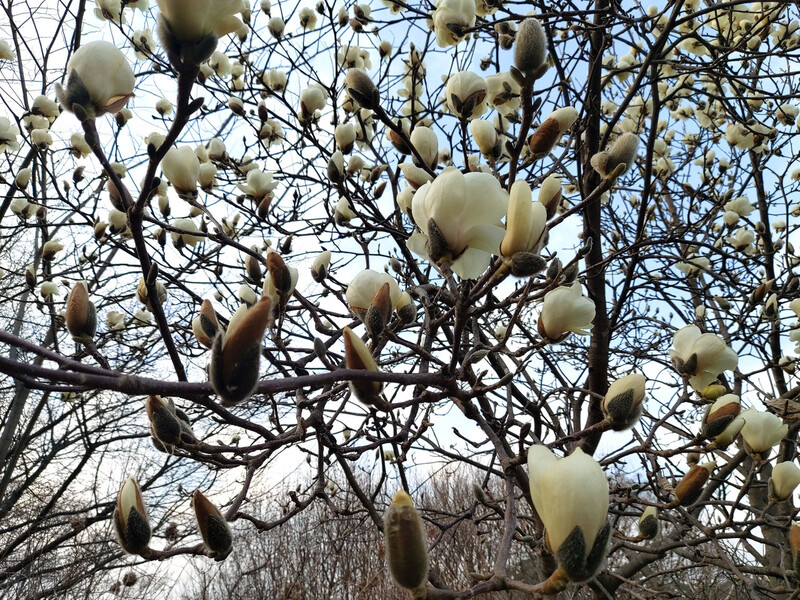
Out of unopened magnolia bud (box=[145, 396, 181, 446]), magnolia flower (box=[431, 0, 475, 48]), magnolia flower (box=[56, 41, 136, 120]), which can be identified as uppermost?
magnolia flower (box=[431, 0, 475, 48])

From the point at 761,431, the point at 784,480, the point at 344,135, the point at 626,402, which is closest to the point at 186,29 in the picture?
the point at 626,402

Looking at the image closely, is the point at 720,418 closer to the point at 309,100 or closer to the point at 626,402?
the point at 626,402

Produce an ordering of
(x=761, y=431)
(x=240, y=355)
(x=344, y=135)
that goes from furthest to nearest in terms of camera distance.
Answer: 1. (x=344, y=135)
2. (x=761, y=431)
3. (x=240, y=355)

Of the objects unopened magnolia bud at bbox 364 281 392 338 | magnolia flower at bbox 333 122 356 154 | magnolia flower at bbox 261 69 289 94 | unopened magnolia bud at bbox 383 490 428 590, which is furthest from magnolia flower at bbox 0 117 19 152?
unopened magnolia bud at bbox 383 490 428 590

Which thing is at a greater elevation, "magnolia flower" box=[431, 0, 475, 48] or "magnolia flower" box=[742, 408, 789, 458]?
"magnolia flower" box=[431, 0, 475, 48]

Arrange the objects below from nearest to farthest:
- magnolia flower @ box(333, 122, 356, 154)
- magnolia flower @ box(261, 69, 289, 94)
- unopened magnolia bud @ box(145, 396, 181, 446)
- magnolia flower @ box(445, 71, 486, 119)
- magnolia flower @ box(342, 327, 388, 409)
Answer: magnolia flower @ box(342, 327, 388, 409)
unopened magnolia bud @ box(145, 396, 181, 446)
magnolia flower @ box(445, 71, 486, 119)
magnolia flower @ box(333, 122, 356, 154)
magnolia flower @ box(261, 69, 289, 94)

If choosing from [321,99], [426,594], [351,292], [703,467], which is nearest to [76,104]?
[351,292]

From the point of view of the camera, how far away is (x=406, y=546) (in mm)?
499

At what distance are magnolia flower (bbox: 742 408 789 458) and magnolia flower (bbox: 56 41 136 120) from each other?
1346mm

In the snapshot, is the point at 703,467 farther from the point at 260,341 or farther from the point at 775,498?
the point at 260,341

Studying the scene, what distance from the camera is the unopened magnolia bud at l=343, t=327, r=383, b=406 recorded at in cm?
56

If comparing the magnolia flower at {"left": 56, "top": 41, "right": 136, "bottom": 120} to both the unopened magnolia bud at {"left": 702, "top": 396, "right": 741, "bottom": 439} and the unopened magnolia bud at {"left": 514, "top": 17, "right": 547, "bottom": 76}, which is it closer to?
the unopened magnolia bud at {"left": 514, "top": 17, "right": 547, "bottom": 76}

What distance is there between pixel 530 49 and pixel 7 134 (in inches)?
99.6

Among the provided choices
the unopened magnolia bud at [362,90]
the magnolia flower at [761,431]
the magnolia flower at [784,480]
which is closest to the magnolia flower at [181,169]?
the unopened magnolia bud at [362,90]
